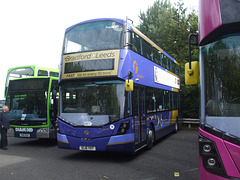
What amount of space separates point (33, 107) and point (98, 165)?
482cm

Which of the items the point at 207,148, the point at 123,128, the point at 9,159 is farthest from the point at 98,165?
the point at 207,148

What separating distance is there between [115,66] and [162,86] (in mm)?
4794

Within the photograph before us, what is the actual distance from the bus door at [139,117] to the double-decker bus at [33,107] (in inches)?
145

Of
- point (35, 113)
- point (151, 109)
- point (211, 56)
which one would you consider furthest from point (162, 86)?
point (211, 56)

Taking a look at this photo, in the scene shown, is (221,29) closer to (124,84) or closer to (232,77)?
(232,77)

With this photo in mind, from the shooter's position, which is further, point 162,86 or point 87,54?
point 162,86

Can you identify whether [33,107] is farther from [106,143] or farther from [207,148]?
[207,148]

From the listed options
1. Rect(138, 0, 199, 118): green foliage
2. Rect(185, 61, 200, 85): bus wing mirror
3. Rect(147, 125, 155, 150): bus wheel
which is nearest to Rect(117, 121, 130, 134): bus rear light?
Rect(147, 125, 155, 150): bus wheel

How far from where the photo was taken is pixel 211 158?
11.2 ft

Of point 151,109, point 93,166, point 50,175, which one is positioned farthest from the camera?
point 151,109

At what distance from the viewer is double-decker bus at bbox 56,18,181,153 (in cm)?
741

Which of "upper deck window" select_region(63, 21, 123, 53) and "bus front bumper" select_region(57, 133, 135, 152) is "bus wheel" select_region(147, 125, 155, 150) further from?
"upper deck window" select_region(63, 21, 123, 53)

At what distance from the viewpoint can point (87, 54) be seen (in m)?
7.95

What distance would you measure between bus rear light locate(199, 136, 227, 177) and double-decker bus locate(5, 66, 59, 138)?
25.4ft
